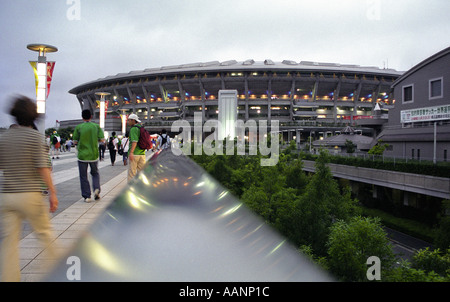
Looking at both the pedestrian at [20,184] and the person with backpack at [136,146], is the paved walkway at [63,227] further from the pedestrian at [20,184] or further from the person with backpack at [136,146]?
the person with backpack at [136,146]

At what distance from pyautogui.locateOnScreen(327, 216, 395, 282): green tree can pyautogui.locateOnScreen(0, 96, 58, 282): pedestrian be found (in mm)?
3000

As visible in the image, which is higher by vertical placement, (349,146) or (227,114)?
(227,114)

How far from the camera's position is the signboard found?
2052 cm

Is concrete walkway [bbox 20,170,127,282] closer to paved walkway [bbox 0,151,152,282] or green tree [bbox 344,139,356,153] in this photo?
paved walkway [bbox 0,151,152,282]

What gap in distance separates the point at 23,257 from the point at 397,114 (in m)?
31.8

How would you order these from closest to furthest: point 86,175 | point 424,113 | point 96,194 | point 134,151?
point 86,175, point 96,194, point 134,151, point 424,113

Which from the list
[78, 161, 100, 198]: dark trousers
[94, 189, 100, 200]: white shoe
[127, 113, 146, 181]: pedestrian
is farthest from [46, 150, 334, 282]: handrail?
[94, 189, 100, 200]: white shoe

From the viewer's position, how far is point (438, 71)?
23.4 m

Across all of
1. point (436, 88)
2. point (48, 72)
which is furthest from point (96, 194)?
point (436, 88)

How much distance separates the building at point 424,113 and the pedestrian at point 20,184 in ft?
75.7

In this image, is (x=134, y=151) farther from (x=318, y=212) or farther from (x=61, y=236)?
(x=318, y=212)

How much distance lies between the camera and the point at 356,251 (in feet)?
10.6

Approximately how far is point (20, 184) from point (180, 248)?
179 cm
